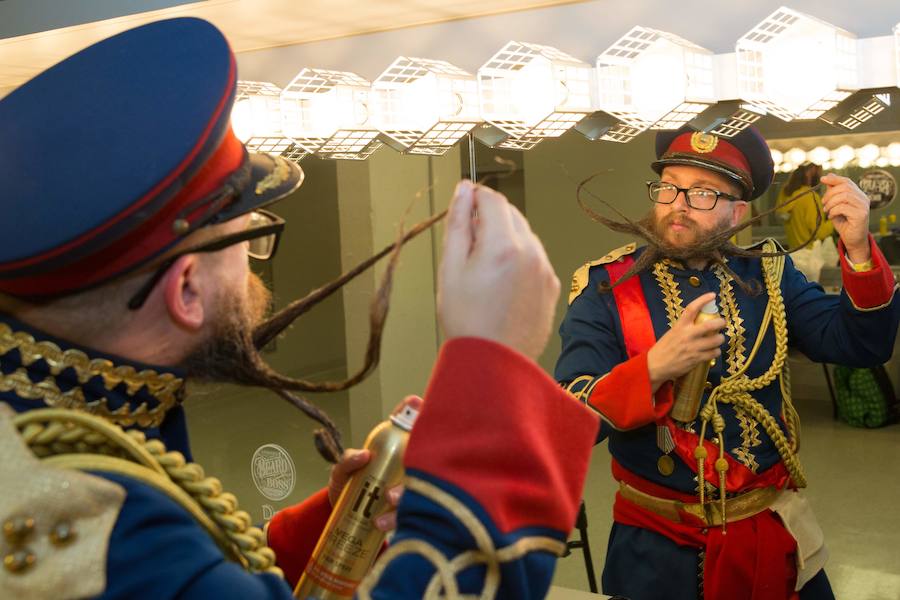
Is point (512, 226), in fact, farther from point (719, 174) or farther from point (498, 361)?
point (719, 174)

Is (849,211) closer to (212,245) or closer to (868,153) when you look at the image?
(868,153)

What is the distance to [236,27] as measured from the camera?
1.80m

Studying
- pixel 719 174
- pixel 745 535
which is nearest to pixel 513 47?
pixel 719 174

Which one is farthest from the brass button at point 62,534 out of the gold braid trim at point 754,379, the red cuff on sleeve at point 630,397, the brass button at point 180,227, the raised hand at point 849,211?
the raised hand at point 849,211

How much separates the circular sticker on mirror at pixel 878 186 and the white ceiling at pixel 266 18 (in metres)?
0.58

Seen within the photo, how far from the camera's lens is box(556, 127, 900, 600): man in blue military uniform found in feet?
4.55

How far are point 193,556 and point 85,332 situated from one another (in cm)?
20

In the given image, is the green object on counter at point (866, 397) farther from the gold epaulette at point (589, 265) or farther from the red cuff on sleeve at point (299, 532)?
the red cuff on sleeve at point (299, 532)

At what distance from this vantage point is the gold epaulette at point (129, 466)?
1.99 feet

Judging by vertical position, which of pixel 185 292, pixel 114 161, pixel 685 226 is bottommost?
pixel 685 226

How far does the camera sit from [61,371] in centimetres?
65

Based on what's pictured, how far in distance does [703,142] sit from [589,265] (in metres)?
0.28

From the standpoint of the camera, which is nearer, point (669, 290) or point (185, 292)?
point (185, 292)

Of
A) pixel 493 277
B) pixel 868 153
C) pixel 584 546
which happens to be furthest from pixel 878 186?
pixel 493 277
